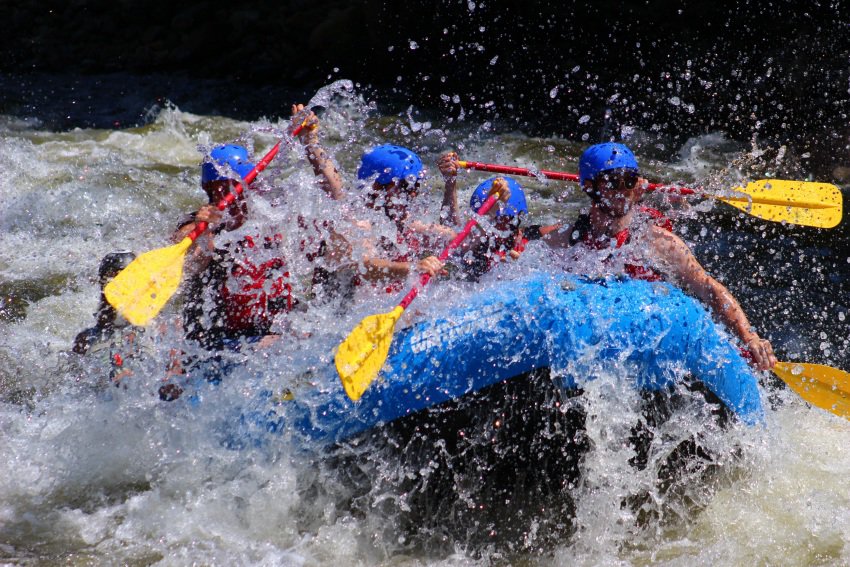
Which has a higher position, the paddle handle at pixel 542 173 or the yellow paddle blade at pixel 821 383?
the paddle handle at pixel 542 173

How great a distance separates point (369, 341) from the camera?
10.2 ft

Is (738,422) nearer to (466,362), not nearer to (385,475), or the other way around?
(466,362)

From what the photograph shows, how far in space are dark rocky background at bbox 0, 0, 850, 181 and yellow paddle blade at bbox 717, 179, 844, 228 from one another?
2227mm

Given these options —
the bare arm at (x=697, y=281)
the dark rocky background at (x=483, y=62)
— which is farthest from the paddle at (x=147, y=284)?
the dark rocky background at (x=483, y=62)

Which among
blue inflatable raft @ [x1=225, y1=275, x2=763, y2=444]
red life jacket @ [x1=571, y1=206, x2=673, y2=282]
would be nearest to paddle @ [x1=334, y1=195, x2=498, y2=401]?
blue inflatable raft @ [x1=225, y1=275, x2=763, y2=444]

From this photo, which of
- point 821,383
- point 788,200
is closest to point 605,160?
point 788,200

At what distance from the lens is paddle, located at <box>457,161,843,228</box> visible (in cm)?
426

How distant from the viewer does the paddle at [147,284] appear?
3.26 meters

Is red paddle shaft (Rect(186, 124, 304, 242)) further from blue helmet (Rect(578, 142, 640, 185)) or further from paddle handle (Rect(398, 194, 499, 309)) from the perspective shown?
blue helmet (Rect(578, 142, 640, 185))

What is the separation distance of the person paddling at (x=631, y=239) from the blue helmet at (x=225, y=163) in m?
1.50

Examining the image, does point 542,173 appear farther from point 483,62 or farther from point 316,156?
point 483,62

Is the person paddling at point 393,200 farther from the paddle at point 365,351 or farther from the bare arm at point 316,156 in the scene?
the paddle at point 365,351

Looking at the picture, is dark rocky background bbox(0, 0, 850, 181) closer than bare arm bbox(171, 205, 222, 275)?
No

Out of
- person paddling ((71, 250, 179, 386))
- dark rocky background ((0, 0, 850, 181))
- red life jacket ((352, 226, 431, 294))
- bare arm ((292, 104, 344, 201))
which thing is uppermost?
bare arm ((292, 104, 344, 201))
